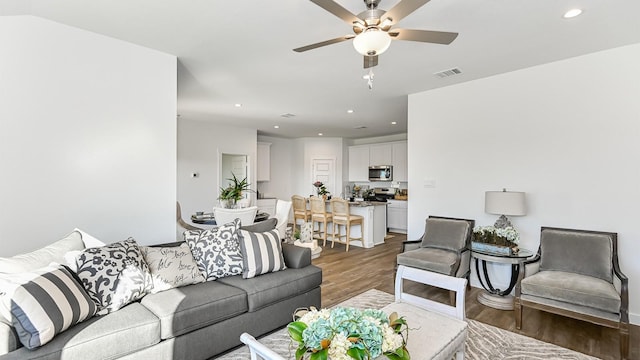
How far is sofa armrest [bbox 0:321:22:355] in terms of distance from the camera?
1.50m

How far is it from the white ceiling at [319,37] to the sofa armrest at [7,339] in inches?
85.7

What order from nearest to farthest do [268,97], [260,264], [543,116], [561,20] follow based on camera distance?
[561,20] < [260,264] < [543,116] < [268,97]

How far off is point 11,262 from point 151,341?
3.11 ft

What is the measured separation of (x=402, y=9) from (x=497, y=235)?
9.04 ft

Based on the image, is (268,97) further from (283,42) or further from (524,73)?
(524,73)

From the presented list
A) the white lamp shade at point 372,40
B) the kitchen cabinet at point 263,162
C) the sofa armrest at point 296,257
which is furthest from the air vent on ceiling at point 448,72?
the kitchen cabinet at point 263,162

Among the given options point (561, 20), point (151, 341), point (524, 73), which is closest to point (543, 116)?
point (524, 73)

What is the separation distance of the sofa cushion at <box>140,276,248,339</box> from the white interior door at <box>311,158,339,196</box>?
6789 mm

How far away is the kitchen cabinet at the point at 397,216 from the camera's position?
7.90 meters

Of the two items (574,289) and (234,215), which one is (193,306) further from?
(574,289)

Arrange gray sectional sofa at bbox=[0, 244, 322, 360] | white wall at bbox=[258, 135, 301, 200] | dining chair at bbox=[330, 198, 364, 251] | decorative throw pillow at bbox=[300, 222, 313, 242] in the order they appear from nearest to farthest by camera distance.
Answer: gray sectional sofa at bbox=[0, 244, 322, 360] → decorative throw pillow at bbox=[300, 222, 313, 242] → dining chair at bbox=[330, 198, 364, 251] → white wall at bbox=[258, 135, 301, 200]

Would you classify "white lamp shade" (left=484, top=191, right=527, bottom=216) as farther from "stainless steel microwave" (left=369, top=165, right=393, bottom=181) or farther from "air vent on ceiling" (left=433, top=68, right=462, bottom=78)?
"stainless steel microwave" (left=369, top=165, right=393, bottom=181)

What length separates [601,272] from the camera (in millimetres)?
2805

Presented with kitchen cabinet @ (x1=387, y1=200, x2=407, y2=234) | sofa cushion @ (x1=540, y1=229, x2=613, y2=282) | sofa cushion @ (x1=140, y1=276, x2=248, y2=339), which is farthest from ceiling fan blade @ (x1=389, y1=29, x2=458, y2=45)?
kitchen cabinet @ (x1=387, y1=200, x2=407, y2=234)
